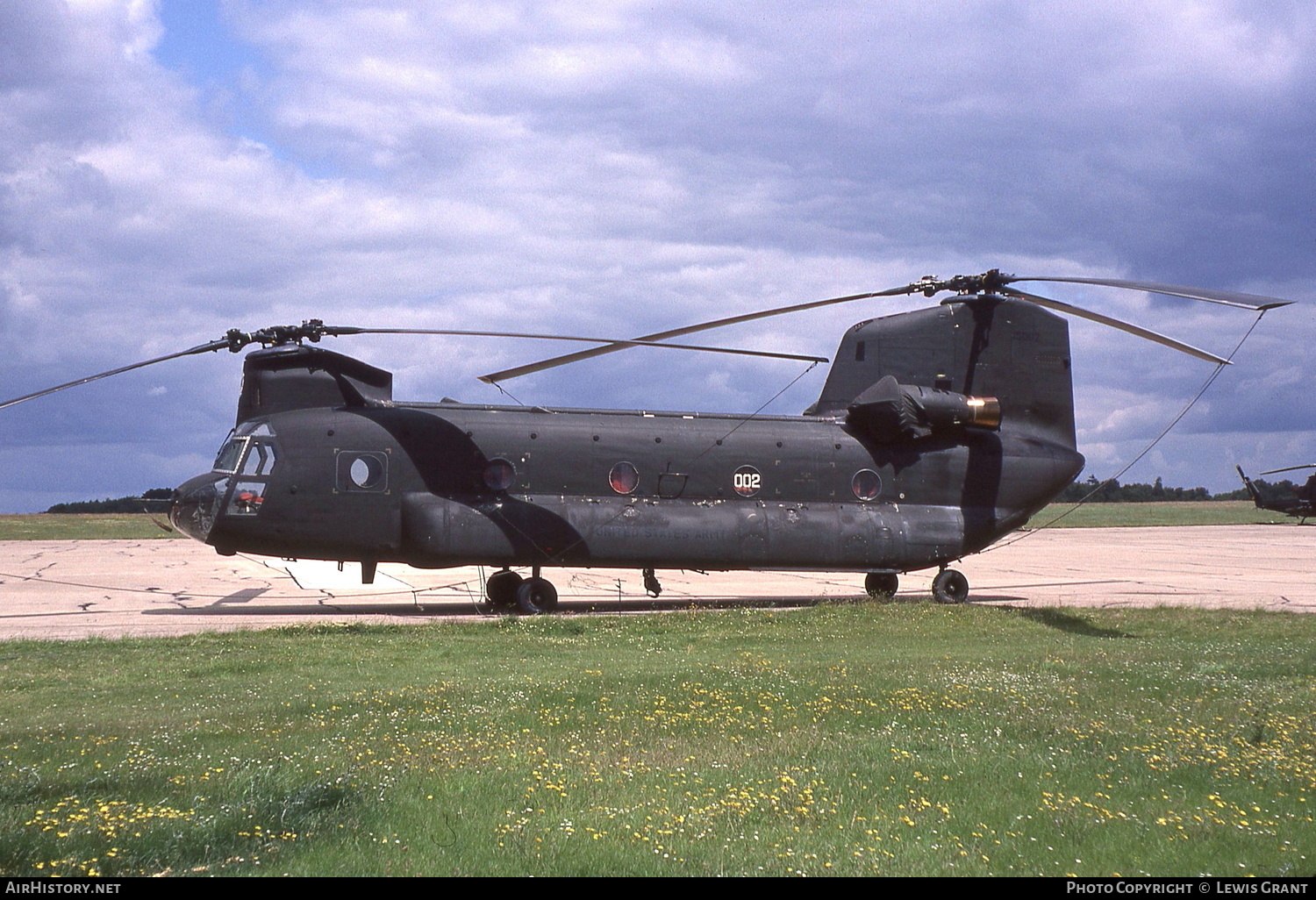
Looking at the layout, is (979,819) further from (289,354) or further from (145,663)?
(289,354)

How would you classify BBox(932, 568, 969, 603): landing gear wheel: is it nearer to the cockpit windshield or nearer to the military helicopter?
the cockpit windshield

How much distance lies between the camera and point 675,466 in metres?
20.7

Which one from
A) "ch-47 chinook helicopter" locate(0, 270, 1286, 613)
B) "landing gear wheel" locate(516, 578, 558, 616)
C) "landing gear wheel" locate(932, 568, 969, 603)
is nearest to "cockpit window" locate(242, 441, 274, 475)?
"ch-47 chinook helicopter" locate(0, 270, 1286, 613)

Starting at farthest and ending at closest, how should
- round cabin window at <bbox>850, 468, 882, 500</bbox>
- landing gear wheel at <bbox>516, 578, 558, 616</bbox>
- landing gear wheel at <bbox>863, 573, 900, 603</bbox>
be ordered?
landing gear wheel at <bbox>863, 573, 900, 603</bbox> → round cabin window at <bbox>850, 468, 882, 500</bbox> → landing gear wheel at <bbox>516, 578, 558, 616</bbox>

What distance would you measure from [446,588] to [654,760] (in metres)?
19.0

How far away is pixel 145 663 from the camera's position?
12656 mm

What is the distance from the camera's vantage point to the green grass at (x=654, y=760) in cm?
570

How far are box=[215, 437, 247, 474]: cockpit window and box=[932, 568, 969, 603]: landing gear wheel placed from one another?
13.4 m

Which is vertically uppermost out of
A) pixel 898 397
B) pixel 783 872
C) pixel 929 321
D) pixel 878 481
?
pixel 929 321

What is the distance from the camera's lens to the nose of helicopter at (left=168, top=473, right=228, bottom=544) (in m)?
18.7

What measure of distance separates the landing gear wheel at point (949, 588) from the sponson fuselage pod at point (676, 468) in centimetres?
49

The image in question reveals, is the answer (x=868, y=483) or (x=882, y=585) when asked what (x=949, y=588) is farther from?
(x=868, y=483)

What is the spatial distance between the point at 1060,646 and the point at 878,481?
7382 millimetres

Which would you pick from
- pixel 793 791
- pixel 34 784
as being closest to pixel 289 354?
pixel 34 784
